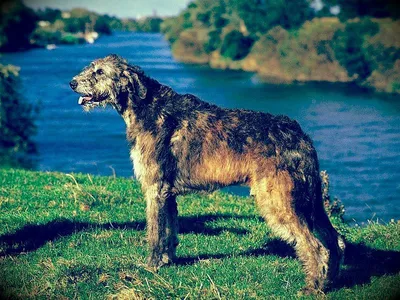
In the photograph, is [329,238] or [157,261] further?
[157,261]

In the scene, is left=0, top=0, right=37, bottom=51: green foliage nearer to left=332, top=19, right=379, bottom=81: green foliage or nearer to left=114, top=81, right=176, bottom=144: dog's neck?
left=332, top=19, right=379, bottom=81: green foliage

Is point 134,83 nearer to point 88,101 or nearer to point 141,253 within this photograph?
point 88,101

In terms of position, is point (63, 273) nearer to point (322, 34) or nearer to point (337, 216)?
point (337, 216)

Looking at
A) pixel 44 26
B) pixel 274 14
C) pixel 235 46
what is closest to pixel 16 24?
pixel 44 26

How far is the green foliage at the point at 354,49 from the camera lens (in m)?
51.3

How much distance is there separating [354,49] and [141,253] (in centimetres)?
4898

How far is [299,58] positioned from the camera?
198 ft

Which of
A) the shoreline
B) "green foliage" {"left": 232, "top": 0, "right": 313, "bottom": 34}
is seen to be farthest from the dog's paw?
"green foliage" {"left": 232, "top": 0, "right": 313, "bottom": 34}

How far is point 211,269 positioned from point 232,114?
Result: 1.97 meters

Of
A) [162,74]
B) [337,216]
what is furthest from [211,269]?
[162,74]

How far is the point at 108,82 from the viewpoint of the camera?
7.21 meters

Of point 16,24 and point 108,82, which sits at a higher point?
point 108,82

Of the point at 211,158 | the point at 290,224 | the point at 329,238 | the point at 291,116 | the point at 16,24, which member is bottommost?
the point at 291,116

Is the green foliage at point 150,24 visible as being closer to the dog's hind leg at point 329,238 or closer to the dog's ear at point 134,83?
the dog's ear at point 134,83
